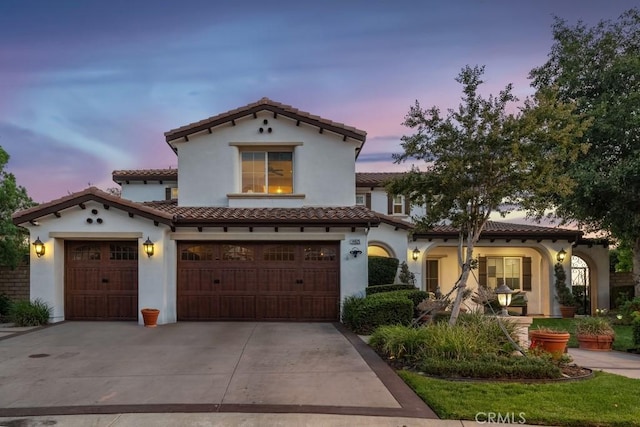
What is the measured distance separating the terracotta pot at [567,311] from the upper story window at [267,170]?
1266 cm

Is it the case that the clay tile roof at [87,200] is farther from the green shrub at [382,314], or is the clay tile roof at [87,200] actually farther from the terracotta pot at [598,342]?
the terracotta pot at [598,342]

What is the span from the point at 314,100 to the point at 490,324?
1213cm

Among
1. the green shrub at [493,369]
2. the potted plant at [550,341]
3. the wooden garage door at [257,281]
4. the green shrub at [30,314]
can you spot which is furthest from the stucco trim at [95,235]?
the potted plant at [550,341]

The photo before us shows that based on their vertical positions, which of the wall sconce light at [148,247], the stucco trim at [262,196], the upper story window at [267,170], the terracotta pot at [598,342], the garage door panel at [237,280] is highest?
the upper story window at [267,170]

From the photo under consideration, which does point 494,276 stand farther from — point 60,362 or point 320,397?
point 60,362

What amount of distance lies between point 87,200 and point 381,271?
10.9 metres

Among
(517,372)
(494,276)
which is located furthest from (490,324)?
(494,276)

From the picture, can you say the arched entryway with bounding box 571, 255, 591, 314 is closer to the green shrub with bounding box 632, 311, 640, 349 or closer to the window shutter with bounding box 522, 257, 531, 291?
the window shutter with bounding box 522, 257, 531, 291

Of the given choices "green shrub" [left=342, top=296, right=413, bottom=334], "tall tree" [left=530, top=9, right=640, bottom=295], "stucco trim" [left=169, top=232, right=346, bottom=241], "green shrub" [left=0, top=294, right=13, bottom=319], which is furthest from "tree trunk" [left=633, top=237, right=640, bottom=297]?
"green shrub" [left=0, top=294, right=13, bottom=319]

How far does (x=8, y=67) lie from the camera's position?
46.8ft

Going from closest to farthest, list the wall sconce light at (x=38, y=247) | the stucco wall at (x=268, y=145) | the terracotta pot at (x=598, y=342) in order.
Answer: the terracotta pot at (x=598, y=342) → the wall sconce light at (x=38, y=247) → the stucco wall at (x=268, y=145)

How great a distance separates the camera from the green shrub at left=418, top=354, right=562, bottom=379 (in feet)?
22.5

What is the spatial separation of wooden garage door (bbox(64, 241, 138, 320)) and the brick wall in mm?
3390

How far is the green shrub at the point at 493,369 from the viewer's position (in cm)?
687
